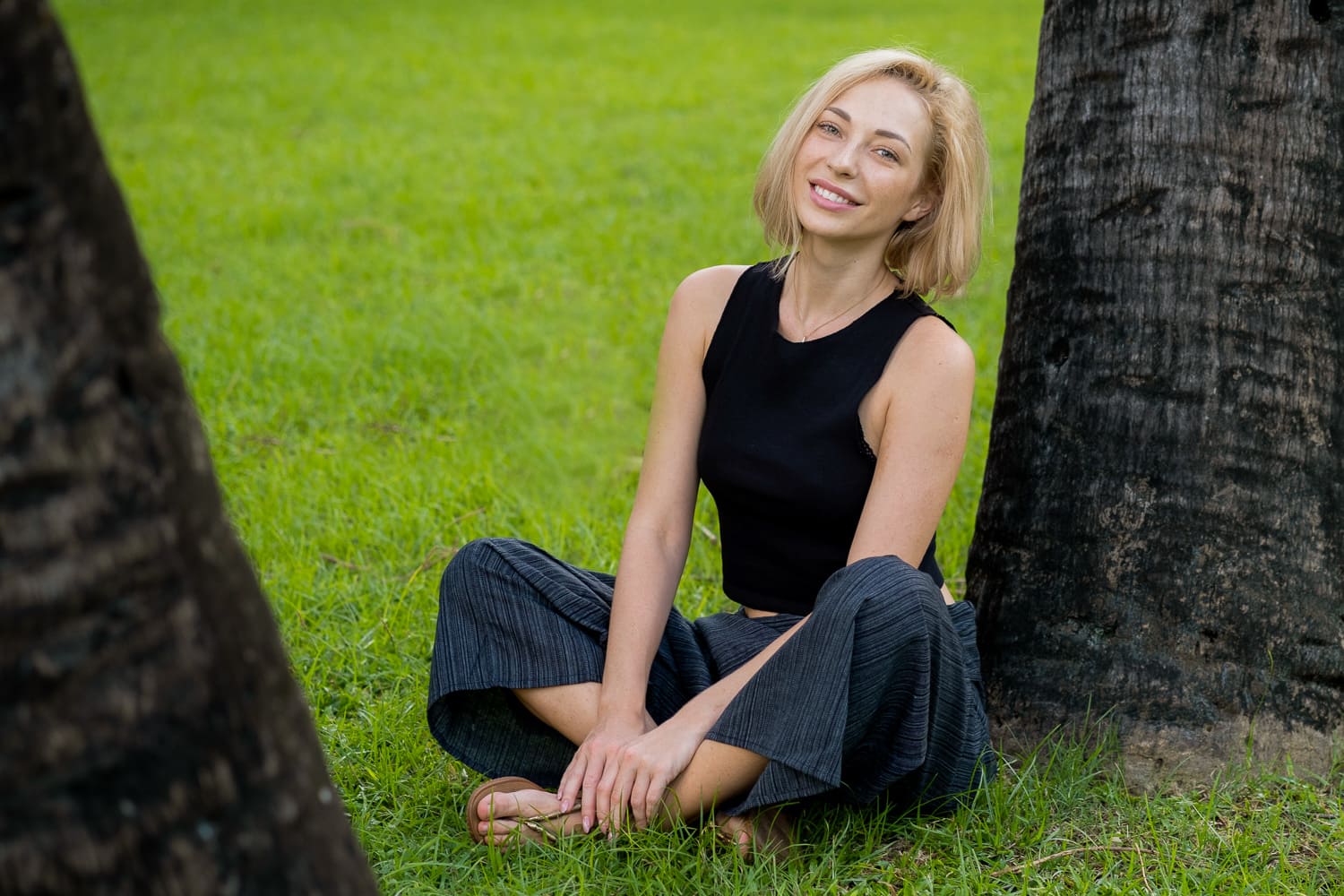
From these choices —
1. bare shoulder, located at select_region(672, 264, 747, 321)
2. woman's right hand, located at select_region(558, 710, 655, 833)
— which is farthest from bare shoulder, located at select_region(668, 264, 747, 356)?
woman's right hand, located at select_region(558, 710, 655, 833)

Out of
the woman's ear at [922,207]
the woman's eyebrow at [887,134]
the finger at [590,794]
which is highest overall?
the woman's eyebrow at [887,134]

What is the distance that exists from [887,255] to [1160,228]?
55cm

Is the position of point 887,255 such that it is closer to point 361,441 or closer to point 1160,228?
point 1160,228

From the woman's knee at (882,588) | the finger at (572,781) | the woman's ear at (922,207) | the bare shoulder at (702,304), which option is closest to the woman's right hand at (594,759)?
the finger at (572,781)

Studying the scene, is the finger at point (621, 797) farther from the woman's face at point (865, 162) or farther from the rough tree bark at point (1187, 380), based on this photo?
the woman's face at point (865, 162)

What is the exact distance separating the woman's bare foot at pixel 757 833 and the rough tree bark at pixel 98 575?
136 cm

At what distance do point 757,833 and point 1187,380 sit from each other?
1.22 m

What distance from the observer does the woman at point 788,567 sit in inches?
95.3

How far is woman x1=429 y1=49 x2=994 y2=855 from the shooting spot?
2.42 metres

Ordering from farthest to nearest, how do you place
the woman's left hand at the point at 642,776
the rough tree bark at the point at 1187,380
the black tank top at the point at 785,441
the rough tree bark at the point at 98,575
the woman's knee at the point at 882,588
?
the black tank top at the point at 785,441 < the rough tree bark at the point at 1187,380 < the woman's left hand at the point at 642,776 < the woman's knee at the point at 882,588 < the rough tree bark at the point at 98,575

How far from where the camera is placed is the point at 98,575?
3.76 feet

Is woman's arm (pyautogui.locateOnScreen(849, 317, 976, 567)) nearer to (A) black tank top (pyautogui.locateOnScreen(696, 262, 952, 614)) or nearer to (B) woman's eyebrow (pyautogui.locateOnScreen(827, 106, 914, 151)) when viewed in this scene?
(A) black tank top (pyautogui.locateOnScreen(696, 262, 952, 614))

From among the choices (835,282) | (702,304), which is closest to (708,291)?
(702,304)

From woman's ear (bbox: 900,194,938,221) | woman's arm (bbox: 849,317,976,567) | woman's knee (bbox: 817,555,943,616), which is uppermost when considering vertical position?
woman's ear (bbox: 900,194,938,221)
